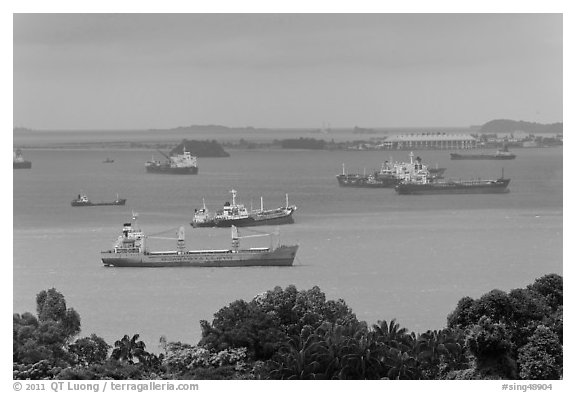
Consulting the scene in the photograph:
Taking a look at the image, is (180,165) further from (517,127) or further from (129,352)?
(129,352)

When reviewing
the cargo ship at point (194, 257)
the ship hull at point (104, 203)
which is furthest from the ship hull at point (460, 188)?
the cargo ship at point (194, 257)

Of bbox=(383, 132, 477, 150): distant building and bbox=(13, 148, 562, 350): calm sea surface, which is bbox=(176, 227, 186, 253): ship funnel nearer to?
bbox=(13, 148, 562, 350): calm sea surface

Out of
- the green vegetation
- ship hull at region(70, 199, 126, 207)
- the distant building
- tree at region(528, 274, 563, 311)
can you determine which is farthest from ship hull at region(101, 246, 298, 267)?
tree at region(528, 274, 563, 311)

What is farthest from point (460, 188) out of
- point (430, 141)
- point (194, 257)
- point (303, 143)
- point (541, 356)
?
point (541, 356)

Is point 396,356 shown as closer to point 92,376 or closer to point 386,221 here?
point 92,376
